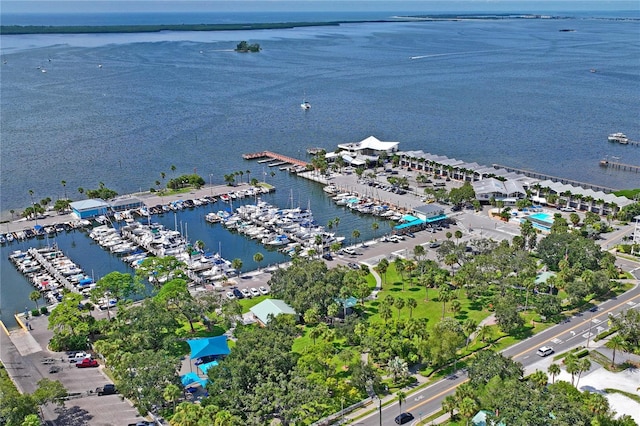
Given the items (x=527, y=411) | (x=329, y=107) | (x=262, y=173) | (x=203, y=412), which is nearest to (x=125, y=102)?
(x=329, y=107)

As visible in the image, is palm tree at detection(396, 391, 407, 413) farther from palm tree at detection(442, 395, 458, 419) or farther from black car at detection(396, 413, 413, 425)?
palm tree at detection(442, 395, 458, 419)

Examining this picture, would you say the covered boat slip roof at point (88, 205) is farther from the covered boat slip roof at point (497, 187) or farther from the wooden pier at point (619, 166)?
the wooden pier at point (619, 166)

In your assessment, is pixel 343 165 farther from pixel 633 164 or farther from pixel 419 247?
pixel 633 164

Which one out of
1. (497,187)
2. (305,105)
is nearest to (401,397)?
(497,187)

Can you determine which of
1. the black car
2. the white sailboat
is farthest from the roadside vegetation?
the white sailboat

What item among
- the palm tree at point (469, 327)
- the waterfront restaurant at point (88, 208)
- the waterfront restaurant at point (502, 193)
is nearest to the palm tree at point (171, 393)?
the palm tree at point (469, 327)
